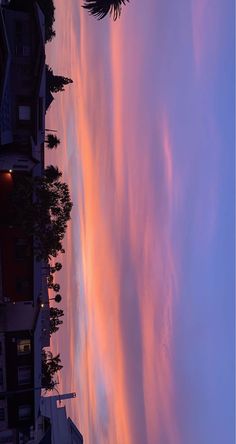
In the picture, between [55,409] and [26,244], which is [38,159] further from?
[55,409]

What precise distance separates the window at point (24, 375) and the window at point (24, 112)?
2960 cm

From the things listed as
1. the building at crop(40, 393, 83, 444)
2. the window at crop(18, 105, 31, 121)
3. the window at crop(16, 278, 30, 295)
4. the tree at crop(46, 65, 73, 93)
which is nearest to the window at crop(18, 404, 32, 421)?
the window at crop(16, 278, 30, 295)

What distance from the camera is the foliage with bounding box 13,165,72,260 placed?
49.9 m

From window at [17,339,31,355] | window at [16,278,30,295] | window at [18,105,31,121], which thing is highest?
window at [18,105,31,121]

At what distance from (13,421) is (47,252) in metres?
24.2

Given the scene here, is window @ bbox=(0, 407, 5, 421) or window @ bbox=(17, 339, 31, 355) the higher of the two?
window @ bbox=(17, 339, 31, 355)

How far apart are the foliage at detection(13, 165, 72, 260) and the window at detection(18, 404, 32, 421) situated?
69.3ft

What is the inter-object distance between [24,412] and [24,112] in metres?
36.3

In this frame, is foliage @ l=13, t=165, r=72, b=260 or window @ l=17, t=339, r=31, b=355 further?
window @ l=17, t=339, r=31, b=355

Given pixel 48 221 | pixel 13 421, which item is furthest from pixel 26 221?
Result: pixel 13 421

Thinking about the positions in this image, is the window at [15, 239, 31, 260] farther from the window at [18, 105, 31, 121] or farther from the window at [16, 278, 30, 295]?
the window at [18, 105, 31, 121]

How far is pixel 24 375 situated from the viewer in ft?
199

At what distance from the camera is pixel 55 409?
9038cm

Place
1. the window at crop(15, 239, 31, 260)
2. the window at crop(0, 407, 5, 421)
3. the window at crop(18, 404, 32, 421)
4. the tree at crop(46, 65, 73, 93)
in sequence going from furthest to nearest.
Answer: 1. the tree at crop(46, 65, 73, 93)
2. the window at crop(18, 404, 32, 421)
3. the window at crop(0, 407, 5, 421)
4. the window at crop(15, 239, 31, 260)
